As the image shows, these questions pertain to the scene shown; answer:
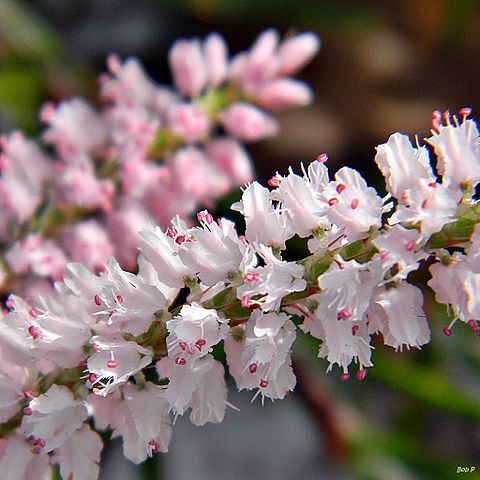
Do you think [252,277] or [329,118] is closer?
[252,277]

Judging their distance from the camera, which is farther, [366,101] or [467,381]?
[366,101]

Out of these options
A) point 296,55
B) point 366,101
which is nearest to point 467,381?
point 366,101

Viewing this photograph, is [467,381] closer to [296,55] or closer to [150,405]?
[296,55]

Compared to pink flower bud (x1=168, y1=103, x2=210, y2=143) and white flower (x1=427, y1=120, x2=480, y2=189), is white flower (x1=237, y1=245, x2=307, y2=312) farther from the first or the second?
pink flower bud (x1=168, y1=103, x2=210, y2=143)

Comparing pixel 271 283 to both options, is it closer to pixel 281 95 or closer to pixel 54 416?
pixel 54 416

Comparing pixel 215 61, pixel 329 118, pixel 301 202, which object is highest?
pixel 215 61

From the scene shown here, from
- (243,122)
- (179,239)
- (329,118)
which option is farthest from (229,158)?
(329,118)
